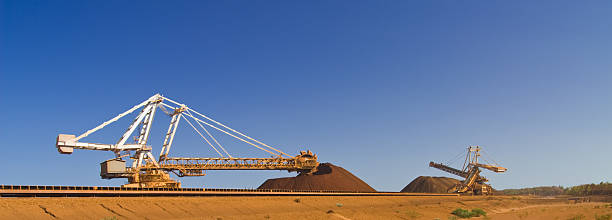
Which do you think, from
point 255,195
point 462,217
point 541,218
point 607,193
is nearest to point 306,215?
point 255,195

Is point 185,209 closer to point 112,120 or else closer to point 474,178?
point 112,120

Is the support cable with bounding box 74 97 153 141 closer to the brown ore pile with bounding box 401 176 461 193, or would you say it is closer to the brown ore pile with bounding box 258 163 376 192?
the brown ore pile with bounding box 258 163 376 192

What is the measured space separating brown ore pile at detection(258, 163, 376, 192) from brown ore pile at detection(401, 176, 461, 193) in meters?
17.8

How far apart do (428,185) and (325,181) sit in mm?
35000

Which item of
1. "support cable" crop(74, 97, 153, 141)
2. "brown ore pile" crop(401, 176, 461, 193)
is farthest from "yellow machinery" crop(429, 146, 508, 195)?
"support cable" crop(74, 97, 153, 141)

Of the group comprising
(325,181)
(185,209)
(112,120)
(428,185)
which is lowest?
(185,209)

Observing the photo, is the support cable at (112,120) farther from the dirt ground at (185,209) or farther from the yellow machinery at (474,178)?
Answer: the yellow machinery at (474,178)

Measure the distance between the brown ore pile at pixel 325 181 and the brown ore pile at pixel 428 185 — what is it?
17.8 metres

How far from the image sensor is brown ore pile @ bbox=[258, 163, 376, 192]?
91.6 metres

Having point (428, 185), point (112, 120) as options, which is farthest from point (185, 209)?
point (428, 185)

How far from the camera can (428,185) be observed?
373 ft

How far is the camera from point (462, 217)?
48844mm

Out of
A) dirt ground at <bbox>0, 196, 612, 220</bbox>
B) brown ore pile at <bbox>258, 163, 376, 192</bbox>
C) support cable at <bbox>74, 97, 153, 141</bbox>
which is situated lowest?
dirt ground at <bbox>0, 196, 612, 220</bbox>

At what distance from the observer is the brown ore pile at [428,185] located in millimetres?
112188
